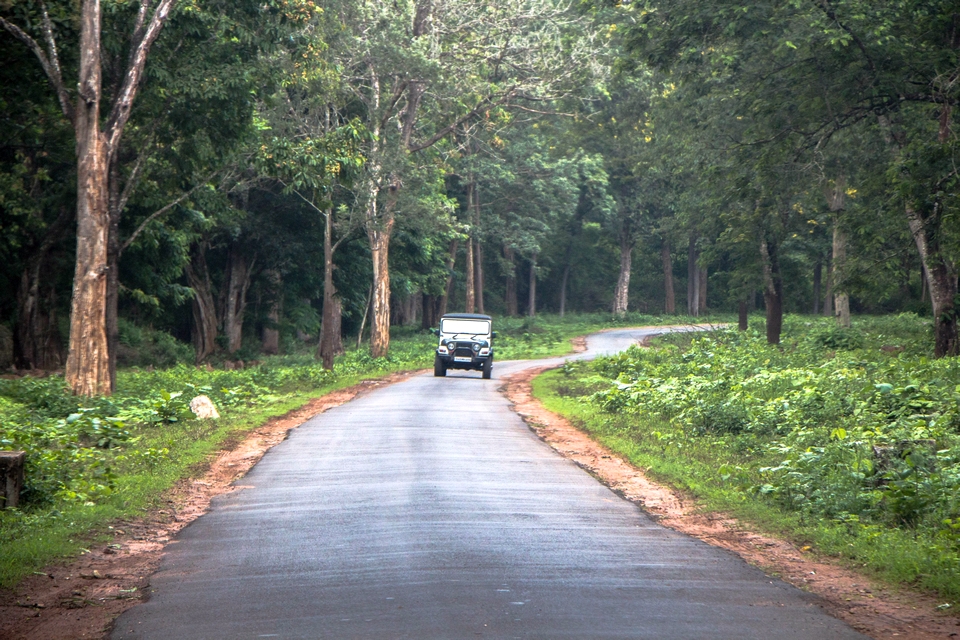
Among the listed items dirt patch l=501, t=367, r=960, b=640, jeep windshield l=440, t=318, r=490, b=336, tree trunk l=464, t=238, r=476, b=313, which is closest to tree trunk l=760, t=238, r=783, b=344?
jeep windshield l=440, t=318, r=490, b=336

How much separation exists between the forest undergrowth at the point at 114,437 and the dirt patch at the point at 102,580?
0.21 meters

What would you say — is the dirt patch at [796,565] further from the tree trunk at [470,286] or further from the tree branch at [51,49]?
the tree trunk at [470,286]

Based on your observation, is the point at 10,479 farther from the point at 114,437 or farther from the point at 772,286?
the point at 772,286

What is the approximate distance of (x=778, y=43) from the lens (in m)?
24.8

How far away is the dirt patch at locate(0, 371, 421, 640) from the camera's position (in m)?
6.61

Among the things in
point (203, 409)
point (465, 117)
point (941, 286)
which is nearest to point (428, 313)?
point (465, 117)

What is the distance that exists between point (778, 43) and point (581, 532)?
61.9 ft

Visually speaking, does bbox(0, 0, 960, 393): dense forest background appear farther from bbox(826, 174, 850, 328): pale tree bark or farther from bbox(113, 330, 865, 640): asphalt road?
bbox(113, 330, 865, 640): asphalt road

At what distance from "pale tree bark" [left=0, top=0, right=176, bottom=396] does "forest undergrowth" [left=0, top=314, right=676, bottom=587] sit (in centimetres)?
91

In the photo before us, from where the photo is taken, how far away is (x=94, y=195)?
21.0 metres

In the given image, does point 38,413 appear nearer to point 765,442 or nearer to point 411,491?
point 411,491

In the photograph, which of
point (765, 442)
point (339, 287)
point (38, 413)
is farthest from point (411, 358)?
point (765, 442)

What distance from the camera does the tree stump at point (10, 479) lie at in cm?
1001

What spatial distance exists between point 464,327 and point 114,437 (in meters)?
18.8
